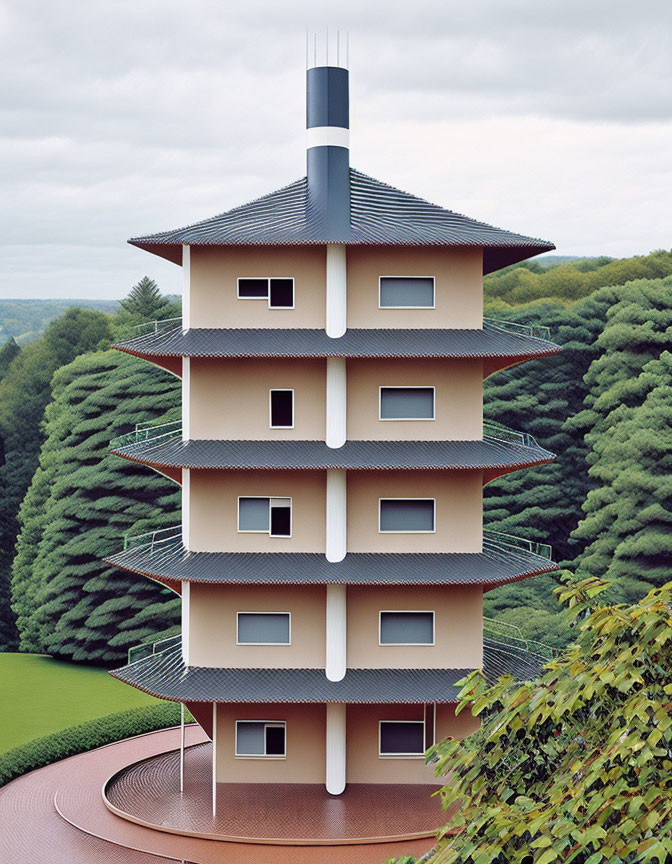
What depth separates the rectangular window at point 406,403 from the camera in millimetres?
32594

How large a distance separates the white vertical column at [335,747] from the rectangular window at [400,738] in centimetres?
161

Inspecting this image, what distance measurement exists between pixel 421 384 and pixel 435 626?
7111mm

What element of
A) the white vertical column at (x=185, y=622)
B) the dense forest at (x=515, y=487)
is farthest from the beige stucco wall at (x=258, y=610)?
the dense forest at (x=515, y=487)

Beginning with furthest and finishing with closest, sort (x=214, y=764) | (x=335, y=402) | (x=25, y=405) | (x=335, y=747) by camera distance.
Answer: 1. (x=25, y=405)
2. (x=335, y=747)
3. (x=335, y=402)
4. (x=214, y=764)

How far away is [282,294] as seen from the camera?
107 ft

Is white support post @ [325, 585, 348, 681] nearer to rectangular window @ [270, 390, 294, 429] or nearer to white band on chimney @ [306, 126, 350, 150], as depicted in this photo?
rectangular window @ [270, 390, 294, 429]

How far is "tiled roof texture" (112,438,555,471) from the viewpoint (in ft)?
102

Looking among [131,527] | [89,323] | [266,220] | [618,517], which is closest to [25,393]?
[89,323]

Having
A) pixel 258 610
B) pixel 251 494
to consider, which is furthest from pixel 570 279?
pixel 258 610

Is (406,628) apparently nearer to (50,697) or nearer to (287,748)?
(287,748)

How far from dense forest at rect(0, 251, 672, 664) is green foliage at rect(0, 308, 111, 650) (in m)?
0.21

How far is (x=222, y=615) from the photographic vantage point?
32469 millimetres

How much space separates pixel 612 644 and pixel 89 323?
73171mm

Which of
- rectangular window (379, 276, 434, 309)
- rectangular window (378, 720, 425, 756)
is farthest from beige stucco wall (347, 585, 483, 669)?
rectangular window (379, 276, 434, 309)
